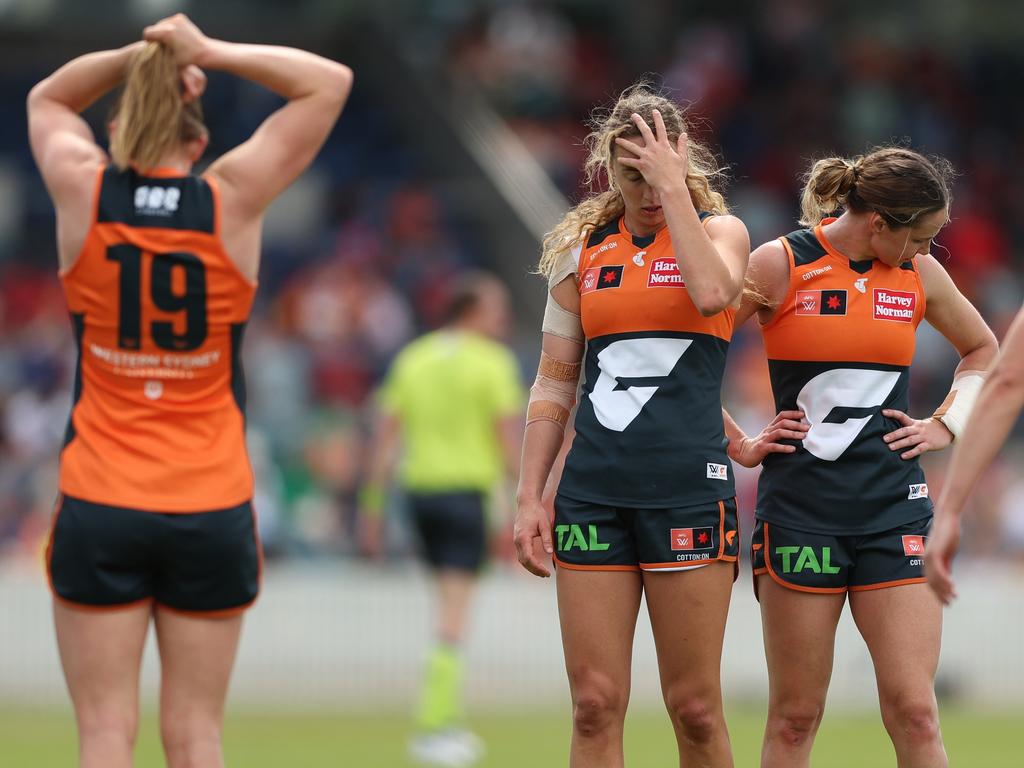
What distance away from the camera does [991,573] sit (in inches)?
541

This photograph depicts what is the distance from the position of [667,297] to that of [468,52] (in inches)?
599

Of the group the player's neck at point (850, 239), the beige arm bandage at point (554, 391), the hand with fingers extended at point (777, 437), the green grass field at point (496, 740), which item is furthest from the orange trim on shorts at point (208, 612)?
the green grass field at point (496, 740)

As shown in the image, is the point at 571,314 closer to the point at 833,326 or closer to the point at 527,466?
the point at 527,466

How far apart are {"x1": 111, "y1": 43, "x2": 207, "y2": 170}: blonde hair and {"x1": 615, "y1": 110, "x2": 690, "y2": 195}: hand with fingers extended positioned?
137 centimetres

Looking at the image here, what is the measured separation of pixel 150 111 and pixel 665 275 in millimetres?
1648

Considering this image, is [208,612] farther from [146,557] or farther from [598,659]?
[598,659]

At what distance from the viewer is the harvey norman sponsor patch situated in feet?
18.9

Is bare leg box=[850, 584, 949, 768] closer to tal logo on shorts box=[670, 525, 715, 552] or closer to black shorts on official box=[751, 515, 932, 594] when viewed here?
black shorts on official box=[751, 515, 932, 594]

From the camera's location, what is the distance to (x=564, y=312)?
18.7 feet

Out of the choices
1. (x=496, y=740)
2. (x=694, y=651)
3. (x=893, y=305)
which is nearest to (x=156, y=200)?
(x=694, y=651)

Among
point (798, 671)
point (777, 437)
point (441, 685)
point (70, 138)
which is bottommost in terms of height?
point (441, 685)

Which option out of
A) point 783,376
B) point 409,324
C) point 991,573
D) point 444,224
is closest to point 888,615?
point 783,376

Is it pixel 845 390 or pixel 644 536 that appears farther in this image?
pixel 845 390

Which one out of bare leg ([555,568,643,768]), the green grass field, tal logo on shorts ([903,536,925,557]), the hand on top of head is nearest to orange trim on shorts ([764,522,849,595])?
tal logo on shorts ([903,536,925,557])
